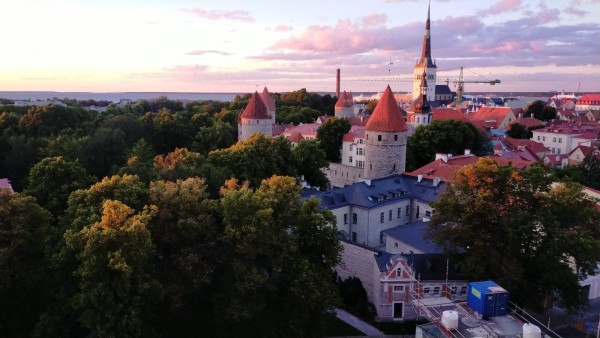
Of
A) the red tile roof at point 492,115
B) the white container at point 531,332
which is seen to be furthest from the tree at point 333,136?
the red tile roof at point 492,115

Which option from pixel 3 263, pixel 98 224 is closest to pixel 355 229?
pixel 98 224

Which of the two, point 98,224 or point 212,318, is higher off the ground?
point 98,224

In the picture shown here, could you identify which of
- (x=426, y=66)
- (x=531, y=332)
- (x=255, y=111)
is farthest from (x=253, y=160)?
(x=426, y=66)

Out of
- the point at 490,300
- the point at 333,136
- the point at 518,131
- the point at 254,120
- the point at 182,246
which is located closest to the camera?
the point at 490,300

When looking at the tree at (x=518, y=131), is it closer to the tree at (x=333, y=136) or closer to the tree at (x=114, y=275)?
the tree at (x=333, y=136)

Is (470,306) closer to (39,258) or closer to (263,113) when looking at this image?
(39,258)

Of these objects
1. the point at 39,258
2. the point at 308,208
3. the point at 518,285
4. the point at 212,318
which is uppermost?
the point at 308,208

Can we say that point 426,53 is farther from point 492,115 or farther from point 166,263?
point 166,263
